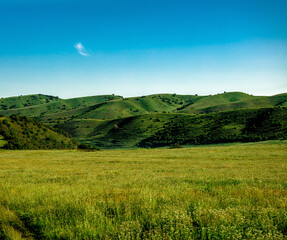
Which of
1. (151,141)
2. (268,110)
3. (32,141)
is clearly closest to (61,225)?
(32,141)

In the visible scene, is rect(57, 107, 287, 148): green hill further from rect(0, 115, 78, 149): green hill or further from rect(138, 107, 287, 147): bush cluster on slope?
rect(0, 115, 78, 149): green hill

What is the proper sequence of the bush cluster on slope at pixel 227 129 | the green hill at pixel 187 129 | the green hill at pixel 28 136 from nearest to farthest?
the green hill at pixel 28 136, the bush cluster on slope at pixel 227 129, the green hill at pixel 187 129

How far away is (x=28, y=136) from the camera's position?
62.6 m

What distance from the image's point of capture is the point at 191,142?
9162 cm

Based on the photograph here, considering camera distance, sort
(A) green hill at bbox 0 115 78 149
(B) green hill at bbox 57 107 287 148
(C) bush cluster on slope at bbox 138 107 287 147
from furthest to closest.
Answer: (B) green hill at bbox 57 107 287 148
(C) bush cluster on slope at bbox 138 107 287 147
(A) green hill at bbox 0 115 78 149

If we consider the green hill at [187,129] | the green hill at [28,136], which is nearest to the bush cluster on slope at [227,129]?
the green hill at [187,129]

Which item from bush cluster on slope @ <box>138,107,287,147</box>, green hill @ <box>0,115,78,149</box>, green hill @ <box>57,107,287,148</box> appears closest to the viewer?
green hill @ <box>0,115,78,149</box>

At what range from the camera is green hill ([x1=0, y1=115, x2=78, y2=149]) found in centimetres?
5555

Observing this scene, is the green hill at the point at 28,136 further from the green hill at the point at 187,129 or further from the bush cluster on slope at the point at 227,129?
the bush cluster on slope at the point at 227,129

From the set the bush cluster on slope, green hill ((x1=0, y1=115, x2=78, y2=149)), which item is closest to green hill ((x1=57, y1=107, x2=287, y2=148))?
the bush cluster on slope

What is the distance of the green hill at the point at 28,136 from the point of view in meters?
55.5

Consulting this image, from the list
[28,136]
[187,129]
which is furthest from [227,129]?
[28,136]

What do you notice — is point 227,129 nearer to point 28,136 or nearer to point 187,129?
point 187,129

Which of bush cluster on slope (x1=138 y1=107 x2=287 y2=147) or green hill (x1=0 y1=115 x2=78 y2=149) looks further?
bush cluster on slope (x1=138 y1=107 x2=287 y2=147)
